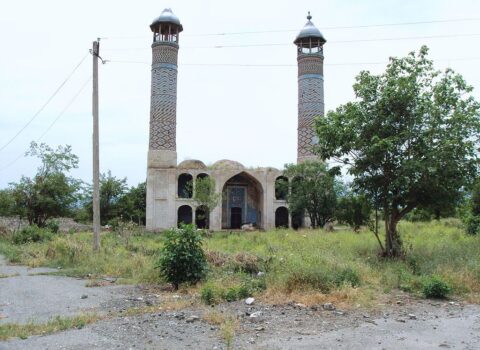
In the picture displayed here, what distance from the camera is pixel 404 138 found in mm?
13289

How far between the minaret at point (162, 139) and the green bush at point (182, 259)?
24.7m

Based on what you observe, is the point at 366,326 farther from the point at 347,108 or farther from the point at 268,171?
the point at 268,171

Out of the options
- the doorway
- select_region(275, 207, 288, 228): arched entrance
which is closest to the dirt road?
select_region(275, 207, 288, 228): arched entrance

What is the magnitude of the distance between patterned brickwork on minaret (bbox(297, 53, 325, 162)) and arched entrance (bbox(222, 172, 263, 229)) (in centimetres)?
584

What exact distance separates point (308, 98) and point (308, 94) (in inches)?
13.3

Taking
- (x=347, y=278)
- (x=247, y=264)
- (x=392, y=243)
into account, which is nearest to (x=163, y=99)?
(x=392, y=243)

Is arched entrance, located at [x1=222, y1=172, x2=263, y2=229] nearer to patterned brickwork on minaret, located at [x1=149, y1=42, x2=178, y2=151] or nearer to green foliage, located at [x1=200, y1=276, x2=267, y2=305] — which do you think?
patterned brickwork on minaret, located at [x1=149, y1=42, x2=178, y2=151]

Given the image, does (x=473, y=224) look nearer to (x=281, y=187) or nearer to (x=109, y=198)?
(x=281, y=187)

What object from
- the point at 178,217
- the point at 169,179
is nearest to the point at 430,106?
the point at 169,179

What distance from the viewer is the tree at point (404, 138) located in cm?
1285

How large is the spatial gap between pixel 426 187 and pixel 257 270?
5357 millimetres

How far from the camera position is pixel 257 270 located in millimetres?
11828

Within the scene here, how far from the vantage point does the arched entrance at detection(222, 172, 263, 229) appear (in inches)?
1597

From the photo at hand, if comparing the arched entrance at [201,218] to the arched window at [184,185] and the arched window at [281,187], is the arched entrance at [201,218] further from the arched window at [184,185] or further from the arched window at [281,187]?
the arched window at [281,187]
